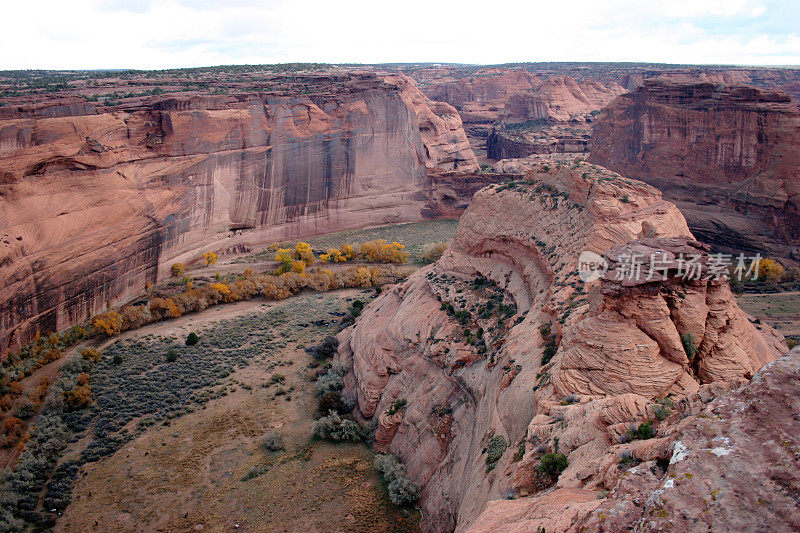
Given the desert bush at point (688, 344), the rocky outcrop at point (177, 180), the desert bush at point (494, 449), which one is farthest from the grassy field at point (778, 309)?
the rocky outcrop at point (177, 180)

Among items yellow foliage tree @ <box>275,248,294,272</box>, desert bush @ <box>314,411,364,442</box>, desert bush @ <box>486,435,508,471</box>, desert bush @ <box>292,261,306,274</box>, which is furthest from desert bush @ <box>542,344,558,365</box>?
yellow foliage tree @ <box>275,248,294,272</box>

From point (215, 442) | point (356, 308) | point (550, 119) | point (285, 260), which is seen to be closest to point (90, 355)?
point (215, 442)

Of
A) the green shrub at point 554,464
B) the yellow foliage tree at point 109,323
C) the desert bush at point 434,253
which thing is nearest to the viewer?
the green shrub at point 554,464

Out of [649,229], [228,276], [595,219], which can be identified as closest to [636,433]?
[649,229]

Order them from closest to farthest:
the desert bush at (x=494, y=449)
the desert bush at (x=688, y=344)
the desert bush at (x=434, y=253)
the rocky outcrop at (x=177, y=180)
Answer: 1. the desert bush at (x=688, y=344)
2. the desert bush at (x=494, y=449)
3. the rocky outcrop at (x=177, y=180)
4. the desert bush at (x=434, y=253)

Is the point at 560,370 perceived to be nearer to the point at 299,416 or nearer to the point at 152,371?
the point at 299,416

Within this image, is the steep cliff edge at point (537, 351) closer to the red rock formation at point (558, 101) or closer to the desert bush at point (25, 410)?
the desert bush at point (25, 410)
